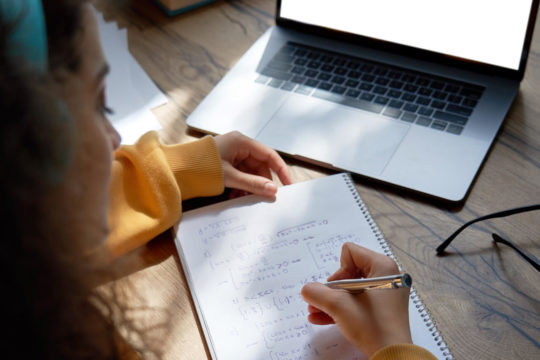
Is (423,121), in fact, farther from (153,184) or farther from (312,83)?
(153,184)

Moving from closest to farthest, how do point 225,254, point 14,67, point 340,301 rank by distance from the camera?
point 14,67 < point 340,301 < point 225,254

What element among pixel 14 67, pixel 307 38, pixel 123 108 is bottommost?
pixel 123 108

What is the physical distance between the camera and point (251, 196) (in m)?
0.80

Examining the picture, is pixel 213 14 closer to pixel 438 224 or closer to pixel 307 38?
pixel 307 38

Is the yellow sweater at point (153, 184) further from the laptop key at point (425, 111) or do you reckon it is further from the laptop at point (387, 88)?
the laptop key at point (425, 111)

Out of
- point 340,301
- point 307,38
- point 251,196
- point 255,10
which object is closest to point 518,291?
point 340,301

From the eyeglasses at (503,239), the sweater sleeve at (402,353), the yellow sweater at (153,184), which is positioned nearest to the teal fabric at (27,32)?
the yellow sweater at (153,184)

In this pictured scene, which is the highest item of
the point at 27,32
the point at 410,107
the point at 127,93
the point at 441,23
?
the point at 27,32

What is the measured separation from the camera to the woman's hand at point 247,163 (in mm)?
803

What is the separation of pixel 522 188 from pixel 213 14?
73 cm

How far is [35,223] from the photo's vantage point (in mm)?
428

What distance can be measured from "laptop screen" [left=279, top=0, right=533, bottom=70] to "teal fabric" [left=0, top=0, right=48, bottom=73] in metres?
0.65

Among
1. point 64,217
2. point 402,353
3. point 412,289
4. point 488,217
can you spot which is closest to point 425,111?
point 488,217

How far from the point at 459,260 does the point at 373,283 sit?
186 millimetres
